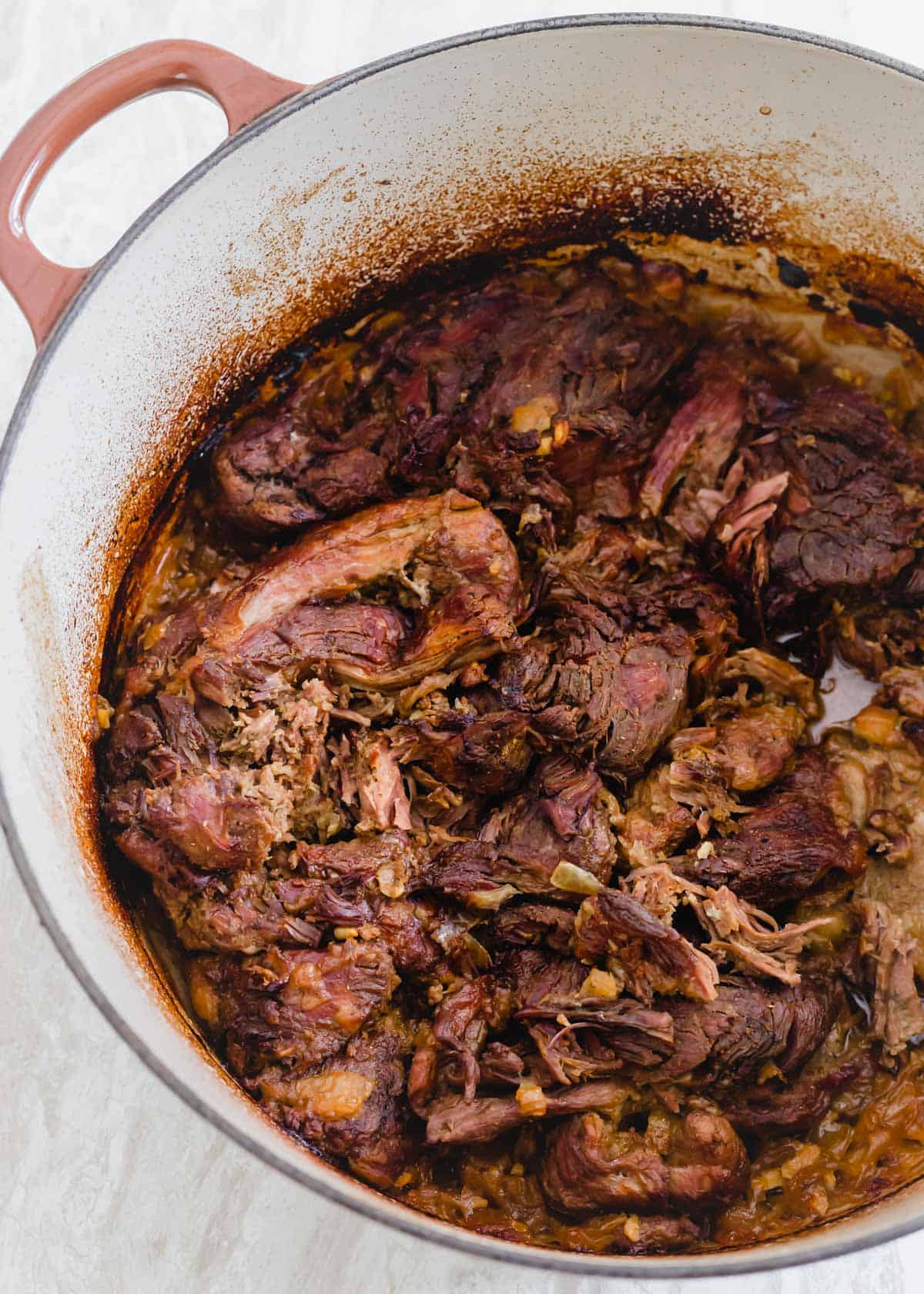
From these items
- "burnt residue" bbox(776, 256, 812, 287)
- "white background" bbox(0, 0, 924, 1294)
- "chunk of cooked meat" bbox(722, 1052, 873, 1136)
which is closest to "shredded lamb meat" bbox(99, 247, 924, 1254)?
"chunk of cooked meat" bbox(722, 1052, 873, 1136)

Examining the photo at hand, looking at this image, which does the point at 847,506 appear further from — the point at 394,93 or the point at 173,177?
the point at 173,177

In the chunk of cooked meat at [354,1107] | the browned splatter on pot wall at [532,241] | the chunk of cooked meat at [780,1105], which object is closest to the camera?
the chunk of cooked meat at [354,1107]

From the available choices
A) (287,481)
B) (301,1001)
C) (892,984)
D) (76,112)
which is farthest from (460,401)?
(892,984)

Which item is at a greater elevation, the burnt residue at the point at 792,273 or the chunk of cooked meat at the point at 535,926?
the burnt residue at the point at 792,273

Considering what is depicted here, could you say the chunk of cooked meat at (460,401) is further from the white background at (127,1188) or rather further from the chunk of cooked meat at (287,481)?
the white background at (127,1188)

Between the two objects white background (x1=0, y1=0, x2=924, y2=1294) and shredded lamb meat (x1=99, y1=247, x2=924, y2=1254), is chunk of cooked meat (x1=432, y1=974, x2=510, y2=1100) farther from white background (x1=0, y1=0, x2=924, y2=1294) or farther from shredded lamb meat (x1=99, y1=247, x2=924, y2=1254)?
white background (x1=0, y1=0, x2=924, y2=1294)

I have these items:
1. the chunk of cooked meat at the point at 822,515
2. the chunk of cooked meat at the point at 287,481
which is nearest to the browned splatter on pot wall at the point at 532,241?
the chunk of cooked meat at the point at 287,481

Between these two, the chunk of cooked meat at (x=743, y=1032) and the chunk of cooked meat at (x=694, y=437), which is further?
the chunk of cooked meat at (x=694, y=437)
